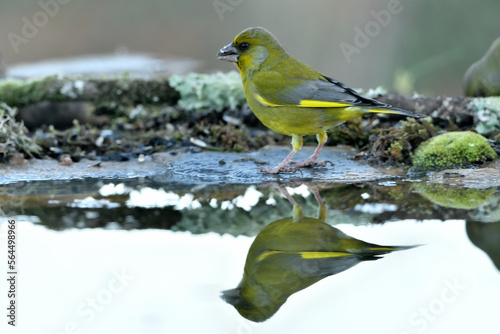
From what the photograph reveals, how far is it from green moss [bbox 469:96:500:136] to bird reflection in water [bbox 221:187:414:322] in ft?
8.88

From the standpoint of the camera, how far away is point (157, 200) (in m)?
3.64

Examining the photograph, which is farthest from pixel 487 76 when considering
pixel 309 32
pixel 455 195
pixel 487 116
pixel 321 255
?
pixel 309 32

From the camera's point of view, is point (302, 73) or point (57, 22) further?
point (57, 22)

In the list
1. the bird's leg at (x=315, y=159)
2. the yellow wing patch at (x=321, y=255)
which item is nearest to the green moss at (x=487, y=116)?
the bird's leg at (x=315, y=159)

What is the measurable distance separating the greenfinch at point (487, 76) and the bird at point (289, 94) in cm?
242

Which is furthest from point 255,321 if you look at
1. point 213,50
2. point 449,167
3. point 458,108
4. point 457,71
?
point 213,50

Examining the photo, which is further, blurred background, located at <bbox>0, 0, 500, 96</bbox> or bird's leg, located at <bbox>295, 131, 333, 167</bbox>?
blurred background, located at <bbox>0, 0, 500, 96</bbox>

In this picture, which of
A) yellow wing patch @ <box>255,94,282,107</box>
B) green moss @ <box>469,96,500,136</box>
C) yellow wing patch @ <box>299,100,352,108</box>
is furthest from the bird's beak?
green moss @ <box>469,96,500,136</box>

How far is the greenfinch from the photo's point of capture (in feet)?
19.4

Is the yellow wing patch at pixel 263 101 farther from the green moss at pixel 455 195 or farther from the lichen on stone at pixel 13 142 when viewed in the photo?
the lichen on stone at pixel 13 142

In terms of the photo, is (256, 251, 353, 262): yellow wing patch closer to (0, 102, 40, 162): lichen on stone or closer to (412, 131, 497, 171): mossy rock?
(412, 131, 497, 171): mossy rock

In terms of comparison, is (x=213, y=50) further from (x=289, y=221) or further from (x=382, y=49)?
(x=289, y=221)

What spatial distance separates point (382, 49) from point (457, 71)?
180 centimetres

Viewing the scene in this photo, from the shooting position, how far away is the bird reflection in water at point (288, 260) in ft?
7.36
